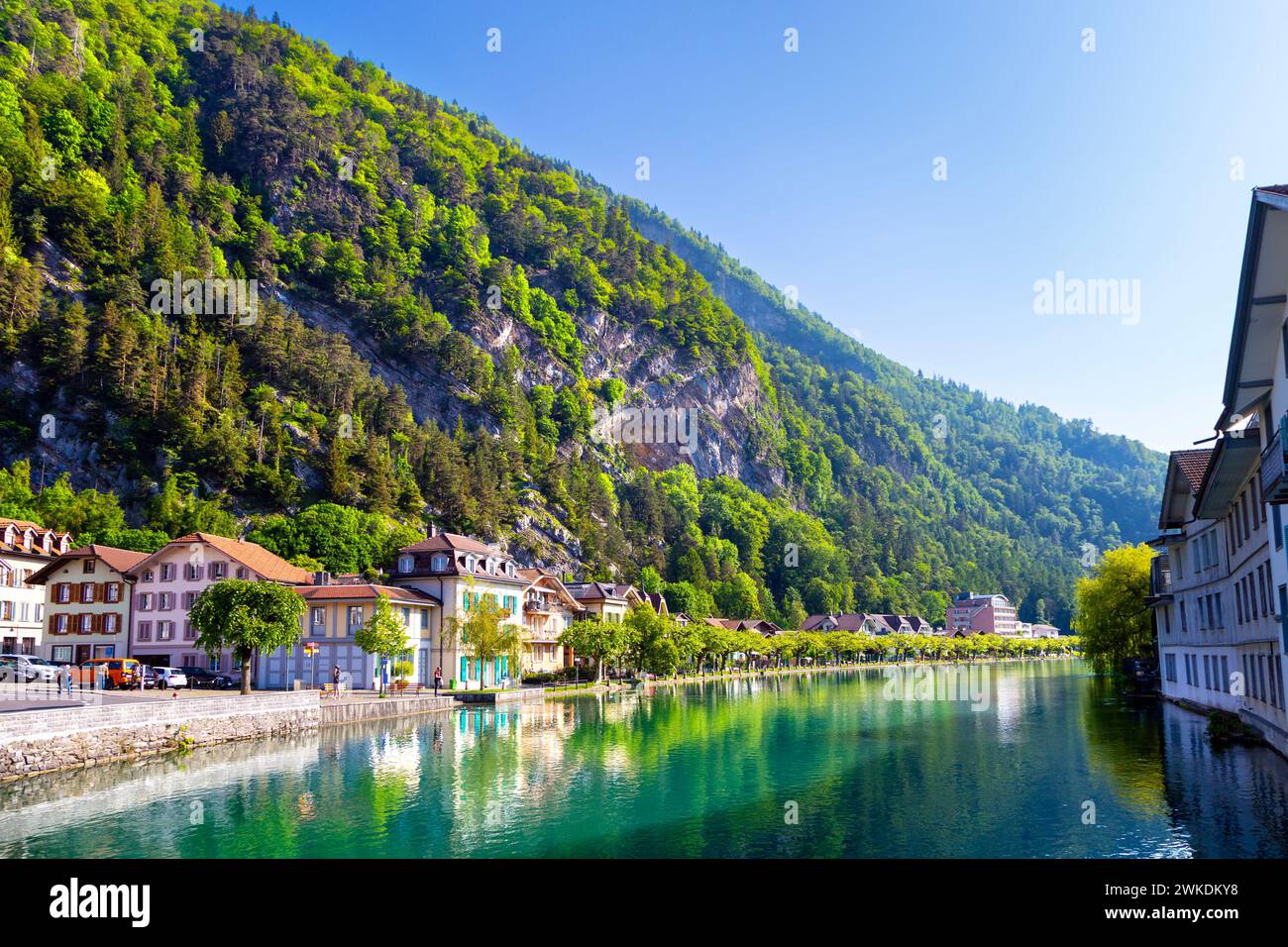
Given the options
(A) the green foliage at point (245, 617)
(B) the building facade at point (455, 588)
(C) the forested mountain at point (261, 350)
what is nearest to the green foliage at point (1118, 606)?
(B) the building facade at point (455, 588)

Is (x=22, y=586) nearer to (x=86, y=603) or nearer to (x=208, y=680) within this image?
(x=86, y=603)

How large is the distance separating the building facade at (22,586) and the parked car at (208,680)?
19.3 metres

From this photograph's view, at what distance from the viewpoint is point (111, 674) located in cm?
5338

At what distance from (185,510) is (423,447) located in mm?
40504

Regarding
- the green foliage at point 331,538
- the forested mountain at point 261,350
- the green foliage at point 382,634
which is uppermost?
the forested mountain at point 261,350

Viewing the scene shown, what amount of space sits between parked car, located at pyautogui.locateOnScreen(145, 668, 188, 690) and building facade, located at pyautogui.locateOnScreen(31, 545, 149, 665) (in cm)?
1432

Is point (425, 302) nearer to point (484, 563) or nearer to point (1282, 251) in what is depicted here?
point (484, 563)

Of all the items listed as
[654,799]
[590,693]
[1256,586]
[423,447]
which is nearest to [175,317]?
[423,447]

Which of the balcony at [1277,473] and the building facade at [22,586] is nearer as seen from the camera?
the balcony at [1277,473]

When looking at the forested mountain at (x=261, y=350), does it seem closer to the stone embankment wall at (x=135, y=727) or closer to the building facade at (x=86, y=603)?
the building facade at (x=86, y=603)

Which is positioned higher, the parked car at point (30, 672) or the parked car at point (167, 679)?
the parked car at point (30, 672)

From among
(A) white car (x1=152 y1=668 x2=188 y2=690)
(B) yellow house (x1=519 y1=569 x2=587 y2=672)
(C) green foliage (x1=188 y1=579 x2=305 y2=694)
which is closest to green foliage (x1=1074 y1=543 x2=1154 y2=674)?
(B) yellow house (x1=519 y1=569 x2=587 y2=672)

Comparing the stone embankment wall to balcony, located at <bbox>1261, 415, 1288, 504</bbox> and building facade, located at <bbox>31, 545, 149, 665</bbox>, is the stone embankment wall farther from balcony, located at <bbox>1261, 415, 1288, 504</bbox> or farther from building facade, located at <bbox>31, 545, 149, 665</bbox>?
balcony, located at <bbox>1261, 415, 1288, 504</bbox>

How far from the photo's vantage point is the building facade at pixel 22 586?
238 feet
